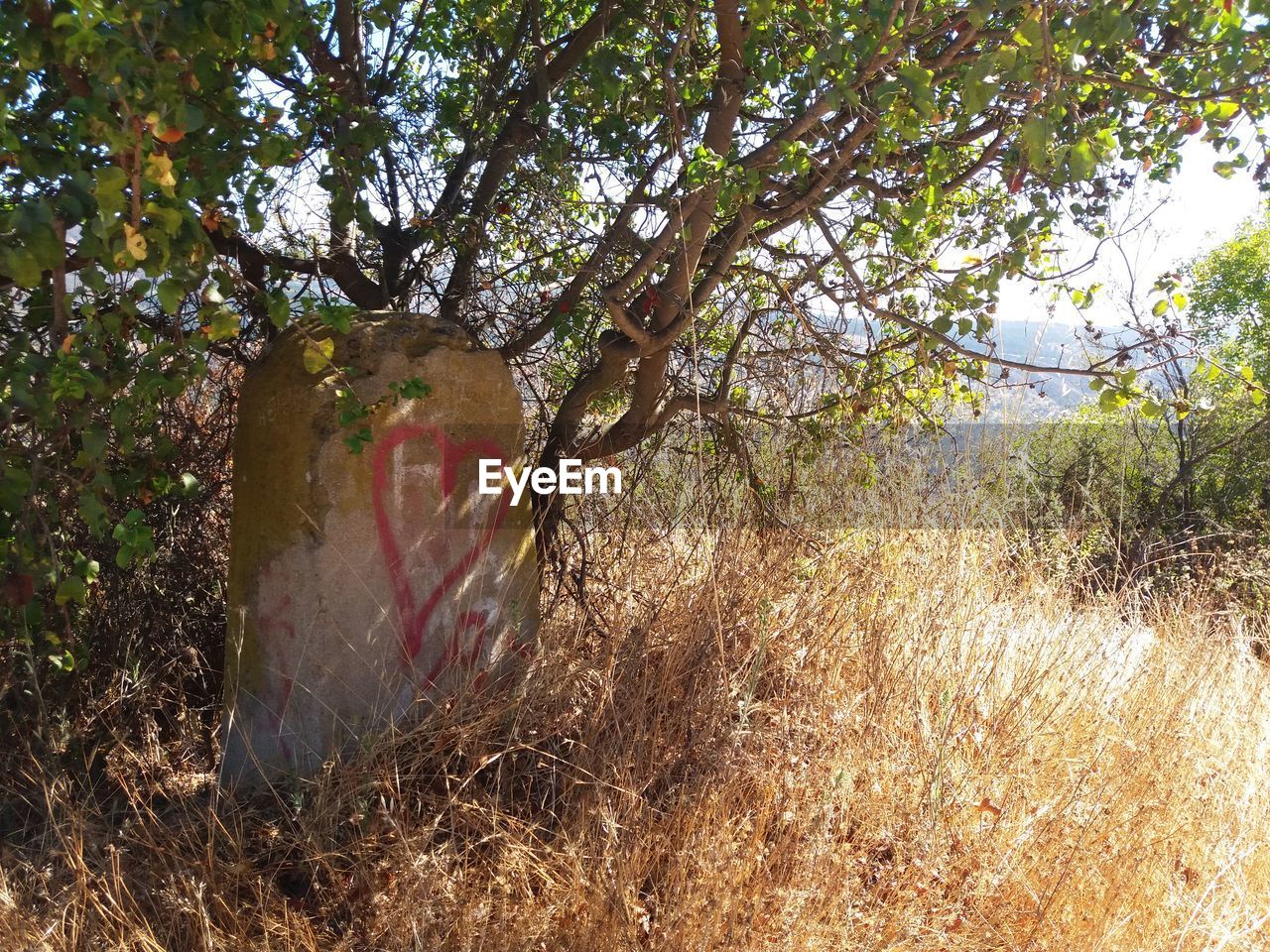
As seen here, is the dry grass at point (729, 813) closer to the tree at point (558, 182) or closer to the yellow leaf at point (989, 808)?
the yellow leaf at point (989, 808)

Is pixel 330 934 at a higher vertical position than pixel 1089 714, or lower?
lower

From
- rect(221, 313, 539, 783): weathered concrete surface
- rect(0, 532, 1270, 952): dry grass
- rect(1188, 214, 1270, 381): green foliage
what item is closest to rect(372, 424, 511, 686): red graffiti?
rect(221, 313, 539, 783): weathered concrete surface

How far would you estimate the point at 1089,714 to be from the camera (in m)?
3.30

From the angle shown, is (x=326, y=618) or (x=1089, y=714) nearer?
(x=326, y=618)

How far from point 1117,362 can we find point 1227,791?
133 cm

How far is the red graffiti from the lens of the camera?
9.67 feet

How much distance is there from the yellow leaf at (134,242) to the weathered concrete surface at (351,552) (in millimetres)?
872

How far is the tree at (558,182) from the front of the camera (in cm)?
204

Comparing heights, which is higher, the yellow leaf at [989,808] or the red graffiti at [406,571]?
the red graffiti at [406,571]

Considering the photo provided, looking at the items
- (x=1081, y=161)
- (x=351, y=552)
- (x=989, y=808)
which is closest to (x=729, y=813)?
(x=989, y=808)

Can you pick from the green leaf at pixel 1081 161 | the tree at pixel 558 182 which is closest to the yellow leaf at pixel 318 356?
the tree at pixel 558 182

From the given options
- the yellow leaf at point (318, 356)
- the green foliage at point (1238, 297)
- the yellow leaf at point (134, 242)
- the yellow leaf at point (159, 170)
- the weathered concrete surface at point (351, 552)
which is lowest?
the weathered concrete surface at point (351, 552)

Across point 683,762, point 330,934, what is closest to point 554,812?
point 683,762

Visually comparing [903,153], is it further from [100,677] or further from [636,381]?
[100,677]
